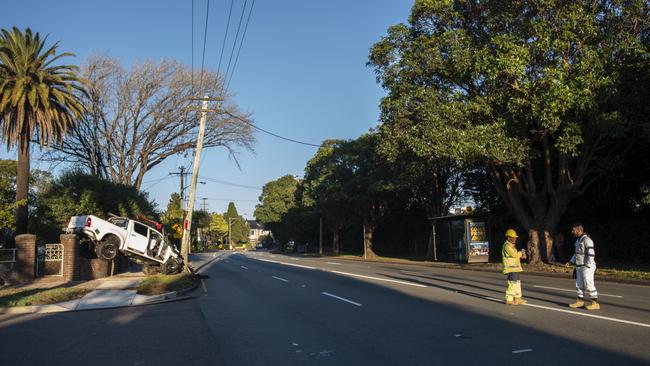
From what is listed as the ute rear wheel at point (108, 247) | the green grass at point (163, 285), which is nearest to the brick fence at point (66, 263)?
the ute rear wheel at point (108, 247)

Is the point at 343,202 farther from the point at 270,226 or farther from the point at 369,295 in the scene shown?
the point at 270,226

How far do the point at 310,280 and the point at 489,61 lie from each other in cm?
1043

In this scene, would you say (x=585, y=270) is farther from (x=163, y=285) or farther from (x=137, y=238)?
(x=137, y=238)

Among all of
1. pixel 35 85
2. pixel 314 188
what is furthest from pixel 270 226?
pixel 35 85

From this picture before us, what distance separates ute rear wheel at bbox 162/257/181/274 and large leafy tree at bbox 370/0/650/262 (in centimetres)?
1133

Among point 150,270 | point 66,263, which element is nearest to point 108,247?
point 66,263

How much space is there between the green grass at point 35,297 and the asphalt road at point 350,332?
1431 mm

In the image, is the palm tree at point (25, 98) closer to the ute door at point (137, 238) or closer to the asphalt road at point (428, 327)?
the ute door at point (137, 238)

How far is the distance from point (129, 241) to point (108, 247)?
92 cm

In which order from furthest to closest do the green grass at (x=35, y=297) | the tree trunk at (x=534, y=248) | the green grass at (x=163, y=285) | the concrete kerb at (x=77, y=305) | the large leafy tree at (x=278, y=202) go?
the large leafy tree at (x=278, y=202), the tree trunk at (x=534, y=248), the green grass at (x=163, y=285), the green grass at (x=35, y=297), the concrete kerb at (x=77, y=305)

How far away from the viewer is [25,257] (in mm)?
20984

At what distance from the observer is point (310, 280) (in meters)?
20.3

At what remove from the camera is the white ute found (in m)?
23.0

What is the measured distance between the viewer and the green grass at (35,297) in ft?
45.5
